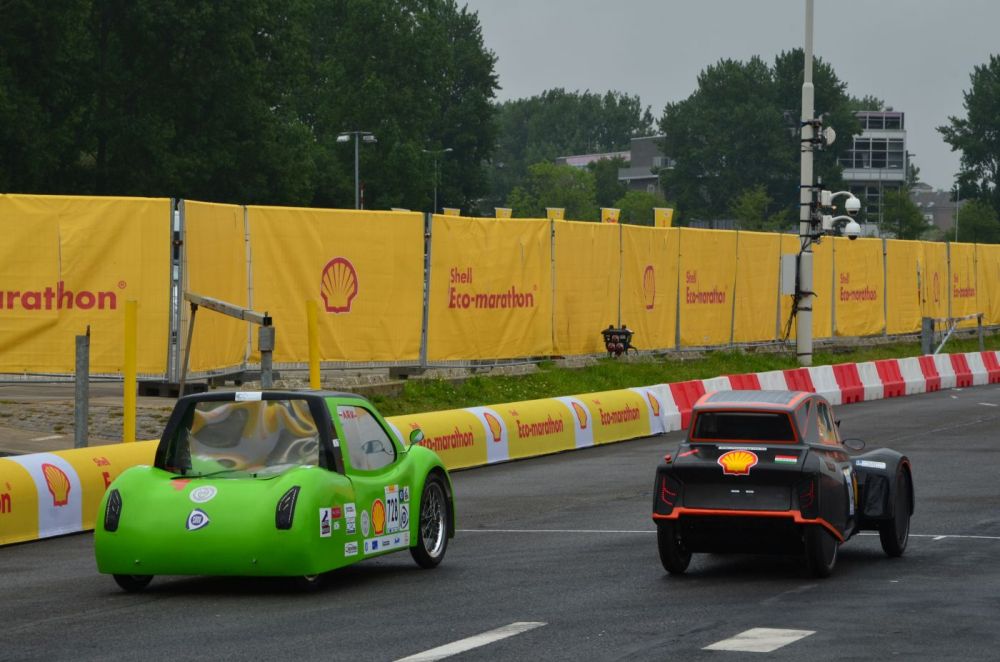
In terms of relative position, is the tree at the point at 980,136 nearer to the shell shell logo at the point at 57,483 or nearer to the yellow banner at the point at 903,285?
the yellow banner at the point at 903,285

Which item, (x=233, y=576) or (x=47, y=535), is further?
(x=47, y=535)

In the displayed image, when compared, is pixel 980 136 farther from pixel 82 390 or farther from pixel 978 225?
pixel 82 390

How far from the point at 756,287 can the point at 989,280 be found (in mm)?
17435

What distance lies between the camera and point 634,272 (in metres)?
32.8

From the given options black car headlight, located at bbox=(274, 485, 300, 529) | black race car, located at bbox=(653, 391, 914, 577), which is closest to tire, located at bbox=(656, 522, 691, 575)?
black race car, located at bbox=(653, 391, 914, 577)

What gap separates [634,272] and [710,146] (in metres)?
136

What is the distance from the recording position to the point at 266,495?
1132 cm

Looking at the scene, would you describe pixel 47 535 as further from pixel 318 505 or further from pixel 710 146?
pixel 710 146

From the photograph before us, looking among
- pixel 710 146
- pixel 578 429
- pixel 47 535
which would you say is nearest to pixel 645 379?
pixel 578 429

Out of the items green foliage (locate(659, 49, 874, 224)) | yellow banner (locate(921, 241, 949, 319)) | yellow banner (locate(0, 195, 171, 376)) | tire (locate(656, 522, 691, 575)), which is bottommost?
tire (locate(656, 522, 691, 575))

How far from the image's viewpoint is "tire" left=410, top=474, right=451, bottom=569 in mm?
12742

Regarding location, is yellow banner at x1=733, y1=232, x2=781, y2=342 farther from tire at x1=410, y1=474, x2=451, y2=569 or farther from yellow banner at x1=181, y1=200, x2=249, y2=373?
tire at x1=410, y1=474, x2=451, y2=569

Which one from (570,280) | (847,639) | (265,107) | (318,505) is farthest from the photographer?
(265,107)

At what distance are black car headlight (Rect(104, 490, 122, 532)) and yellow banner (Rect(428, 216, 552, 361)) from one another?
50.1 ft
